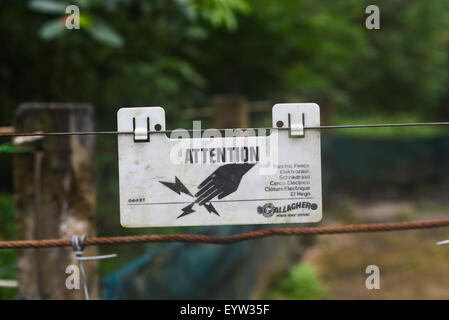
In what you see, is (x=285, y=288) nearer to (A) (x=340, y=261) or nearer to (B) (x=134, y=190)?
(A) (x=340, y=261)

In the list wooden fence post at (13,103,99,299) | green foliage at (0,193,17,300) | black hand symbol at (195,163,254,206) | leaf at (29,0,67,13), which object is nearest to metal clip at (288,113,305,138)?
black hand symbol at (195,163,254,206)

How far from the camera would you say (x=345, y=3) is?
9.34 meters

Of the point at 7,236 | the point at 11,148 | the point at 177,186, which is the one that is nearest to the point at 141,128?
the point at 177,186

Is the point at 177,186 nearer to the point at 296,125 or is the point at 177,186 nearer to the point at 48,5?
the point at 296,125

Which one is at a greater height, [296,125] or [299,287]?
[296,125]

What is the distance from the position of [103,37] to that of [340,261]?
3.87 meters

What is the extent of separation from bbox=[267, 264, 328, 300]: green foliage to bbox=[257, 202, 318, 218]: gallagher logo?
313 cm

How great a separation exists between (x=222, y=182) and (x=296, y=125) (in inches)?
8.7

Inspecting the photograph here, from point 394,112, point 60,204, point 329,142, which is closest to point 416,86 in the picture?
point 394,112

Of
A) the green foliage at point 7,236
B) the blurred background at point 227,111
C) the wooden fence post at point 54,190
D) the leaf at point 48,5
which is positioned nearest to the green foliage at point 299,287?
the blurred background at point 227,111

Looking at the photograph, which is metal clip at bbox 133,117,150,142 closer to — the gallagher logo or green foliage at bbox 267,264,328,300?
the gallagher logo

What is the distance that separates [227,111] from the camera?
15.3ft

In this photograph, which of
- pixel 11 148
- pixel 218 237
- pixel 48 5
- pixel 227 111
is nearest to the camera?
pixel 218 237

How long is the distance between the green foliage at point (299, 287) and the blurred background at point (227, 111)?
13mm
